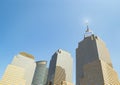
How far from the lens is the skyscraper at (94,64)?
386 feet

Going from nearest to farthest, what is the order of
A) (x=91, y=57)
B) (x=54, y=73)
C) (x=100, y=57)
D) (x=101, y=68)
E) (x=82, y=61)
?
(x=101, y=68)
(x=100, y=57)
(x=91, y=57)
(x=82, y=61)
(x=54, y=73)

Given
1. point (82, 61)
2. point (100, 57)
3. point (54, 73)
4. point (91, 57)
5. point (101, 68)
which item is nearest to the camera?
point (101, 68)

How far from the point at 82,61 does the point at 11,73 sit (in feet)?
355

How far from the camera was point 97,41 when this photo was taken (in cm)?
16325

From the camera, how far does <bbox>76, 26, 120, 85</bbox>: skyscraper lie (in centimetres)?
11755

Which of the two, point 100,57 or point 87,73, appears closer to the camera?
point 87,73

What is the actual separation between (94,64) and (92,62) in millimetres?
4890

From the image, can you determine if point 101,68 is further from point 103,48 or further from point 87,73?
Answer: point 103,48

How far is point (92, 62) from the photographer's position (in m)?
137

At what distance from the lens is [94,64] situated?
435ft

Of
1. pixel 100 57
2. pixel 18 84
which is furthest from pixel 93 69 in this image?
pixel 18 84

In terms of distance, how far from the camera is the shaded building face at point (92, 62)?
118 metres

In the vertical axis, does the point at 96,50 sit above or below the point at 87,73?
above

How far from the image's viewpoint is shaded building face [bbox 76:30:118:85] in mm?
118037
